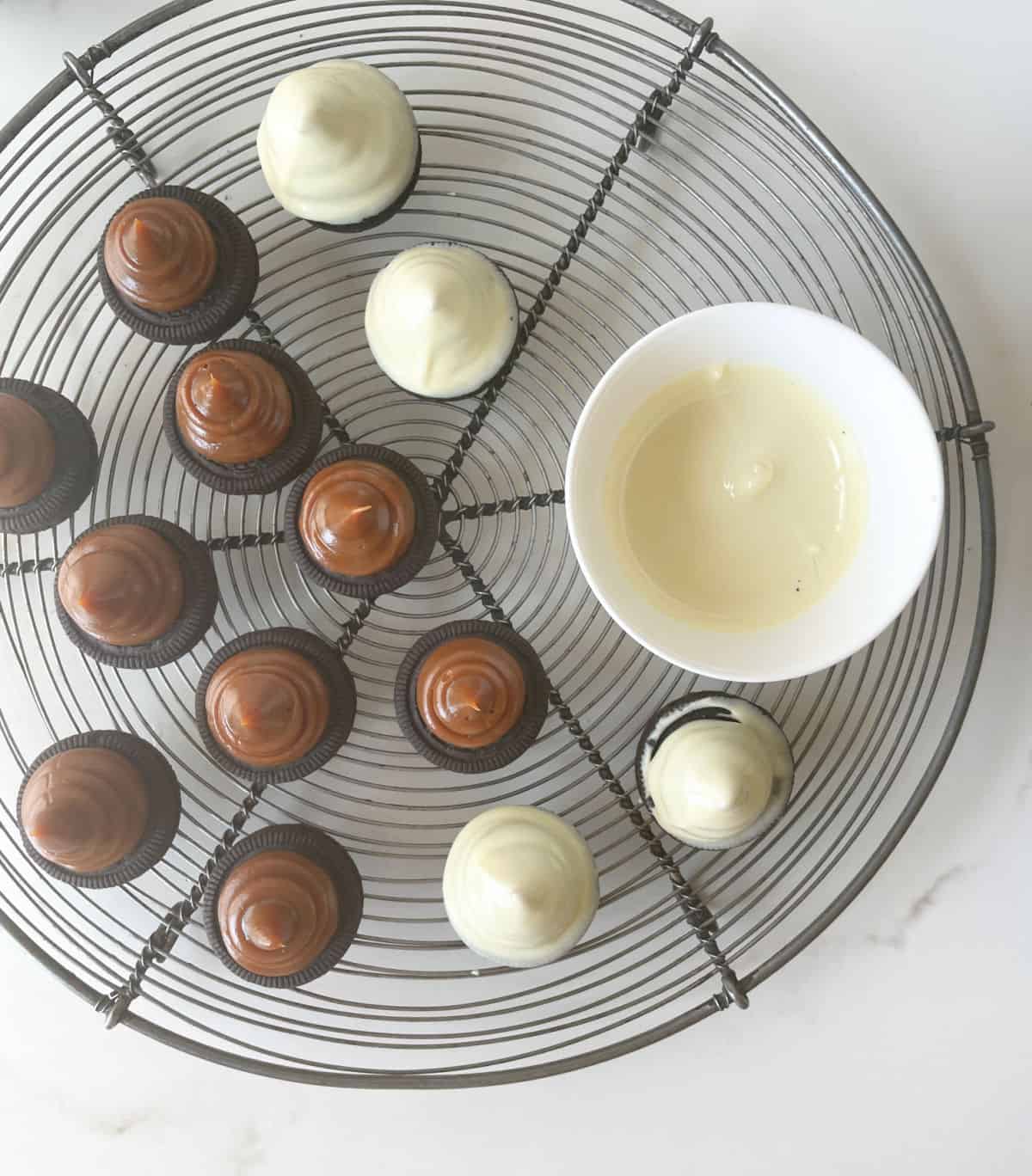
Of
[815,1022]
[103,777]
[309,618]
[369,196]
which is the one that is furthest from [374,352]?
[815,1022]

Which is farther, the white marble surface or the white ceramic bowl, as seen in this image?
the white marble surface

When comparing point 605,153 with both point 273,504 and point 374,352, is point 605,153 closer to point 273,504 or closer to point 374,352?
point 374,352

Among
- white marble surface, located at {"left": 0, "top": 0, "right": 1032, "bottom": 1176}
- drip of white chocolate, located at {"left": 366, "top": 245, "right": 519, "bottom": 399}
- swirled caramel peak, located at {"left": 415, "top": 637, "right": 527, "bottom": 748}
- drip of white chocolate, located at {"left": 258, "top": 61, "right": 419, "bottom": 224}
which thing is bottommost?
white marble surface, located at {"left": 0, "top": 0, "right": 1032, "bottom": 1176}

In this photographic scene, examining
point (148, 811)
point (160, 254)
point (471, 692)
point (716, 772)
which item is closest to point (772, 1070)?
point (716, 772)

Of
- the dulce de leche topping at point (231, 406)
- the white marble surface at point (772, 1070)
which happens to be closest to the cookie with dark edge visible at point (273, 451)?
the dulce de leche topping at point (231, 406)

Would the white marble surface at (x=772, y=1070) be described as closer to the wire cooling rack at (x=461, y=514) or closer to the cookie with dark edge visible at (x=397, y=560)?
the wire cooling rack at (x=461, y=514)

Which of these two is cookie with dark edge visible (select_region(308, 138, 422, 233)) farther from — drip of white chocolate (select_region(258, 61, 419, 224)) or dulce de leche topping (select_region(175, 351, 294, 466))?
dulce de leche topping (select_region(175, 351, 294, 466))

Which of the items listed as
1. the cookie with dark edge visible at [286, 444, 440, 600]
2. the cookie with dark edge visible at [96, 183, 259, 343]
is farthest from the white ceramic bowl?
the cookie with dark edge visible at [96, 183, 259, 343]
